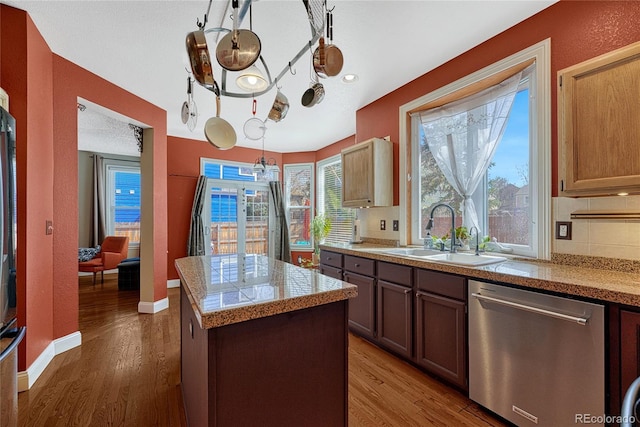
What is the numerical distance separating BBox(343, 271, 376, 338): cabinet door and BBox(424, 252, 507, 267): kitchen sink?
0.66m

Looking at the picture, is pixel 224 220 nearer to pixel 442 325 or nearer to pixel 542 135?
pixel 442 325

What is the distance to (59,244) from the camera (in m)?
2.60

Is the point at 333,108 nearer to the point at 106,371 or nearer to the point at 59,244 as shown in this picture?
the point at 59,244

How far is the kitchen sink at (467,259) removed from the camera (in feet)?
6.52

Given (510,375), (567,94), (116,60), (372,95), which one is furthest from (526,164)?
(116,60)

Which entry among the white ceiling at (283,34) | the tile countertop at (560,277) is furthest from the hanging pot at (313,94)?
the tile countertop at (560,277)

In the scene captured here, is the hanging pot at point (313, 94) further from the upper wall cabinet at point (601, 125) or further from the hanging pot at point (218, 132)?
the upper wall cabinet at point (601, 125)

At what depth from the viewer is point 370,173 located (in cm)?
321

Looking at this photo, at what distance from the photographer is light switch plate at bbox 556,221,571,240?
6.16ft

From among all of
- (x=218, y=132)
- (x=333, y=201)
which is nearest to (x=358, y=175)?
(x=218, y=132)

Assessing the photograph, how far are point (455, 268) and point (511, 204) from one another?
0.88 metres

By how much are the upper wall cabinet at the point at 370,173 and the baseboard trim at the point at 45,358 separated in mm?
3151

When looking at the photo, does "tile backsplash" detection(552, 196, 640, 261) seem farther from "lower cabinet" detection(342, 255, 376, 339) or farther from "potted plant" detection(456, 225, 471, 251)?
"lower cabinet" detection(342, 255, 376, 339)

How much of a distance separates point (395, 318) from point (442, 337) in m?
0.45
